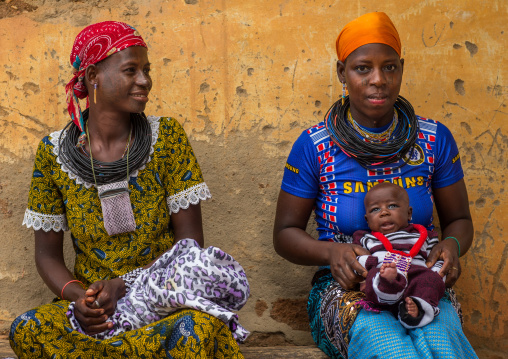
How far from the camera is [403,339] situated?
266cm

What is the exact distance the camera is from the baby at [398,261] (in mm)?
2691

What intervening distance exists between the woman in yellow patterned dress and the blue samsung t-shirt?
543mm

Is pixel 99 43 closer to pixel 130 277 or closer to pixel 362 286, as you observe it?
pixel 130 277

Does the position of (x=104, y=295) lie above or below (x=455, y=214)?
below

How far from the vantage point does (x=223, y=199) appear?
13.1ft

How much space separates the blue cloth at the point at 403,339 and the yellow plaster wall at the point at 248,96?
4.14ft

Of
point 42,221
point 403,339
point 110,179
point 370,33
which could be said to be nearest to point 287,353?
point 403,339

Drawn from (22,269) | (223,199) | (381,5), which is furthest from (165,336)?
(381,5)

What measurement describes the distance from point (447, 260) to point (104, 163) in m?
1.70

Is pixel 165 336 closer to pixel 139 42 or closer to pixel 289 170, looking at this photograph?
pixel 289 170

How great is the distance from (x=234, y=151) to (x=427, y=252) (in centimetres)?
145

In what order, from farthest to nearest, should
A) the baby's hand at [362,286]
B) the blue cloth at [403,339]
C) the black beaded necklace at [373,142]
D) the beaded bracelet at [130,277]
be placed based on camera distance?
the black beaded necklace at [373,142] → the beaded bracelet at [130,277] → the baby's hand at [362,286] → the blue cloth at [403,339]

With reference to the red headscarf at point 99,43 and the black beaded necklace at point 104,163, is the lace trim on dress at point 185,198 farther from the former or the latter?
the red headscarf at point 99,43

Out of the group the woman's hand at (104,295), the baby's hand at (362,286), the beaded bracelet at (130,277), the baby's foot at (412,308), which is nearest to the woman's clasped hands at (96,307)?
the woman's hand at (104,295)
